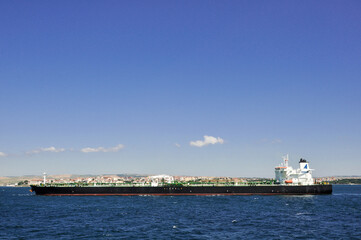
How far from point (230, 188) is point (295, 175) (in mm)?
19393

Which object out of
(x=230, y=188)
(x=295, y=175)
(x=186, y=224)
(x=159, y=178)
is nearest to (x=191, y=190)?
(x=230, y=188)

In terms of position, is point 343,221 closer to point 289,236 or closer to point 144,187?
point 289,236

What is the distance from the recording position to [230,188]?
93.5 metres

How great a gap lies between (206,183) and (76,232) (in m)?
64.4

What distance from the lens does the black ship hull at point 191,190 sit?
299 feet

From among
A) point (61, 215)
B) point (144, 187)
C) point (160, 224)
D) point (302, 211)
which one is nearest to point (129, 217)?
point (160, 224)

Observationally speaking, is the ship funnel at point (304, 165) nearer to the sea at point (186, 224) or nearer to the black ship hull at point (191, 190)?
the black ship hull at point (191, 190)

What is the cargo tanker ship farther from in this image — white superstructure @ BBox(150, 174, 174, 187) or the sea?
the sea

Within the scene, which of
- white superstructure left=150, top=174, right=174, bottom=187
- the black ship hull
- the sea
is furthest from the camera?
white superstructure left=150, top=174, right=174, bottom=187

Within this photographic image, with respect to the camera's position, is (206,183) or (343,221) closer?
(343,221)

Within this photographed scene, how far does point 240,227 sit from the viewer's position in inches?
1647

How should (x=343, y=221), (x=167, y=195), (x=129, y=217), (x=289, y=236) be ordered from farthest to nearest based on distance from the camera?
(x=167, y=195), (x=129, y=217), (x=343, y=221), (x=289, y=236)

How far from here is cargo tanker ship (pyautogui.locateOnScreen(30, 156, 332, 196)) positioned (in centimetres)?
9162

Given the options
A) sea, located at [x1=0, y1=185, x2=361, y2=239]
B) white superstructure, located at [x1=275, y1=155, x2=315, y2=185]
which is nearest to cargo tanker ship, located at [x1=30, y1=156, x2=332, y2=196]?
white superstructure, located at [x1=275, y1=155, x2=315, y2=185]
